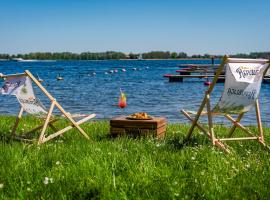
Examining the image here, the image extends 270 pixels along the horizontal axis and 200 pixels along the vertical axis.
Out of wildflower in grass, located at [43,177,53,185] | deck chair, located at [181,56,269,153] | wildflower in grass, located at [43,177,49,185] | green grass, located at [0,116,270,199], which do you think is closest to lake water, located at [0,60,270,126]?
deck chair, located at [181,56,269,153]

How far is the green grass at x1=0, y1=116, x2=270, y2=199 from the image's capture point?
186 inches

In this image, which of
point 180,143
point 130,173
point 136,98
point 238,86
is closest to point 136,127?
point 180,143

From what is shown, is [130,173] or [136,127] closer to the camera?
[130,173]

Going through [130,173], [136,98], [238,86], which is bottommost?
[136,98]

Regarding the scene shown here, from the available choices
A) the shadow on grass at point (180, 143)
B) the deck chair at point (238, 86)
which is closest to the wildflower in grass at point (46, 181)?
the shadow on grass at point (180, 143)

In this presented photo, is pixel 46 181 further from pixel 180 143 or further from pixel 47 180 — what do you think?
pixel 180 143

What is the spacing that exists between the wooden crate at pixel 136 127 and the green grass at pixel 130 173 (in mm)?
1543

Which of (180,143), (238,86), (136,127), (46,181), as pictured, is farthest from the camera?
(136,127)

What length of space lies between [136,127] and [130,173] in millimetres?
3065

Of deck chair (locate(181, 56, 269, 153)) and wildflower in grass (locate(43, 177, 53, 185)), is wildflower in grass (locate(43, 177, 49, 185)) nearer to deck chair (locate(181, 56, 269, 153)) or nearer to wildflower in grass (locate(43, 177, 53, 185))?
wildflower in grass (locate(43, 177, 53, 185))

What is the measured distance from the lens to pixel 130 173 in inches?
204

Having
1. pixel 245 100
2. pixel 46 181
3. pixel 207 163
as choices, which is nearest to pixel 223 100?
pixel 245 100

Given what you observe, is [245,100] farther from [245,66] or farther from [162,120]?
[162,120]

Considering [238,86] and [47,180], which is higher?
[238,86]
